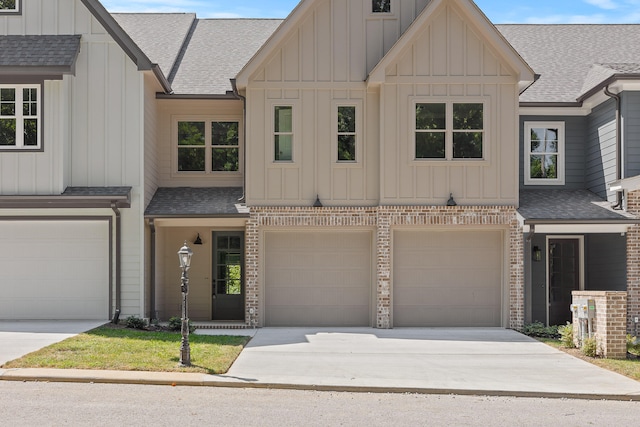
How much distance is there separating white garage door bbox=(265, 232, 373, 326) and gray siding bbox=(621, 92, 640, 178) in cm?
617

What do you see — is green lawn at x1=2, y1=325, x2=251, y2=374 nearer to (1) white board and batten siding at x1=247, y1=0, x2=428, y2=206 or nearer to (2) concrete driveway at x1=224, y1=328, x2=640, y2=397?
(2) concrete driveway at x1=224, y1=328, x2=640, y2=397

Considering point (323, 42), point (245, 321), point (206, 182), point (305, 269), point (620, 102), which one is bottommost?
point (245, 321)

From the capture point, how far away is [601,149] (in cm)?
1970

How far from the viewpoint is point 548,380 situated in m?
12.5

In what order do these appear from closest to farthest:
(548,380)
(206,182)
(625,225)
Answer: (548,380)
(625,225)
(206,182)

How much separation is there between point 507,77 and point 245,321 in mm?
8437

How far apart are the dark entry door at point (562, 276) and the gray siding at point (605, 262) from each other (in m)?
0.30

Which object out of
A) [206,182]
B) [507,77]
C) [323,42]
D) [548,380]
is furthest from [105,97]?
[548,380]

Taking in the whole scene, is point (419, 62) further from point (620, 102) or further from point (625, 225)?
point (625, 225)

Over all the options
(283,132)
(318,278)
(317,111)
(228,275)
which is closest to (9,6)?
(283,132)

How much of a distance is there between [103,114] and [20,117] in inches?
71.4

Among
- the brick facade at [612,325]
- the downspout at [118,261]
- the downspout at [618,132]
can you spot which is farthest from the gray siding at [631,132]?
the downspout at [118,261]

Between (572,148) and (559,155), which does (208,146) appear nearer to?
(559,155)

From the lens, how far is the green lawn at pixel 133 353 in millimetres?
12469
